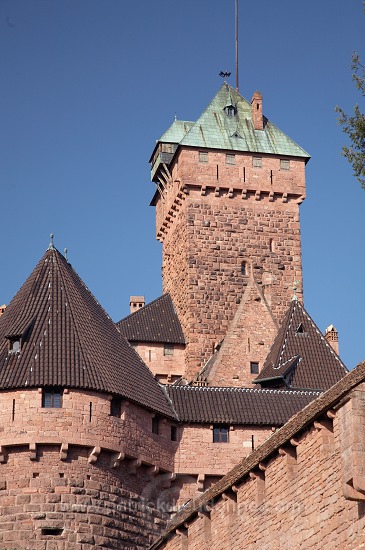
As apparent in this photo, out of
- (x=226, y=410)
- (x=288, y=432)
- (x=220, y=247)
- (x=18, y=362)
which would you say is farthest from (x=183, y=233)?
(x=288, y=432)

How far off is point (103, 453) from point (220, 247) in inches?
631

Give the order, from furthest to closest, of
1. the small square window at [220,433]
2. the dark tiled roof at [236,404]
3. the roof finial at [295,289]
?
the roof finial at [295,289], the dark tiled roof at [236,404], the small square window at [220,433]

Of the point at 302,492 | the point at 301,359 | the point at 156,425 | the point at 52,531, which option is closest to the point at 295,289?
the point at 301,359

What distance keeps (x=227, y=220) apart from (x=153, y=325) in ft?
15.0

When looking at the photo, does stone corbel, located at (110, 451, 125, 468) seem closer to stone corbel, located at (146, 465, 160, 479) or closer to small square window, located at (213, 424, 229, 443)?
stone corbel, located at (146, 465, 160, 479)

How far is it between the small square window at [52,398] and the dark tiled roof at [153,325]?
1298 centimetres

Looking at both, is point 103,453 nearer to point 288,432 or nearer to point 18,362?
point 18,362

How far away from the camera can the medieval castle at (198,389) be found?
20688 millimetres

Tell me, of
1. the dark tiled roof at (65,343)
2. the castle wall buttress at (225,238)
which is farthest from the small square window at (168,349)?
the dark tiled roof at (65,343)

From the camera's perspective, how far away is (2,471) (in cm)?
3089

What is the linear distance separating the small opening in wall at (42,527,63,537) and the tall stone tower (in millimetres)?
14279

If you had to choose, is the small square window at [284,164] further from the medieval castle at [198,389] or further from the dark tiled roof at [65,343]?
the dark tiled roof at [65,343]

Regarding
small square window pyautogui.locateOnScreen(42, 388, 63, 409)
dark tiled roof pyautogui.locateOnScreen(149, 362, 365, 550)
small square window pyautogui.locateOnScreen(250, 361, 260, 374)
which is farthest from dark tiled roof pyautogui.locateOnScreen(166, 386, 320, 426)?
dark tiled roof pyautogui.locateOnScreen(149, 362, 365, 550)

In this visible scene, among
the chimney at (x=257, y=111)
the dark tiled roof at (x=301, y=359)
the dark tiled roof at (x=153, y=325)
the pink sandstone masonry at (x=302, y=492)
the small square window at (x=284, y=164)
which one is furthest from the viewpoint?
the chimney at (x=257, y=111)
